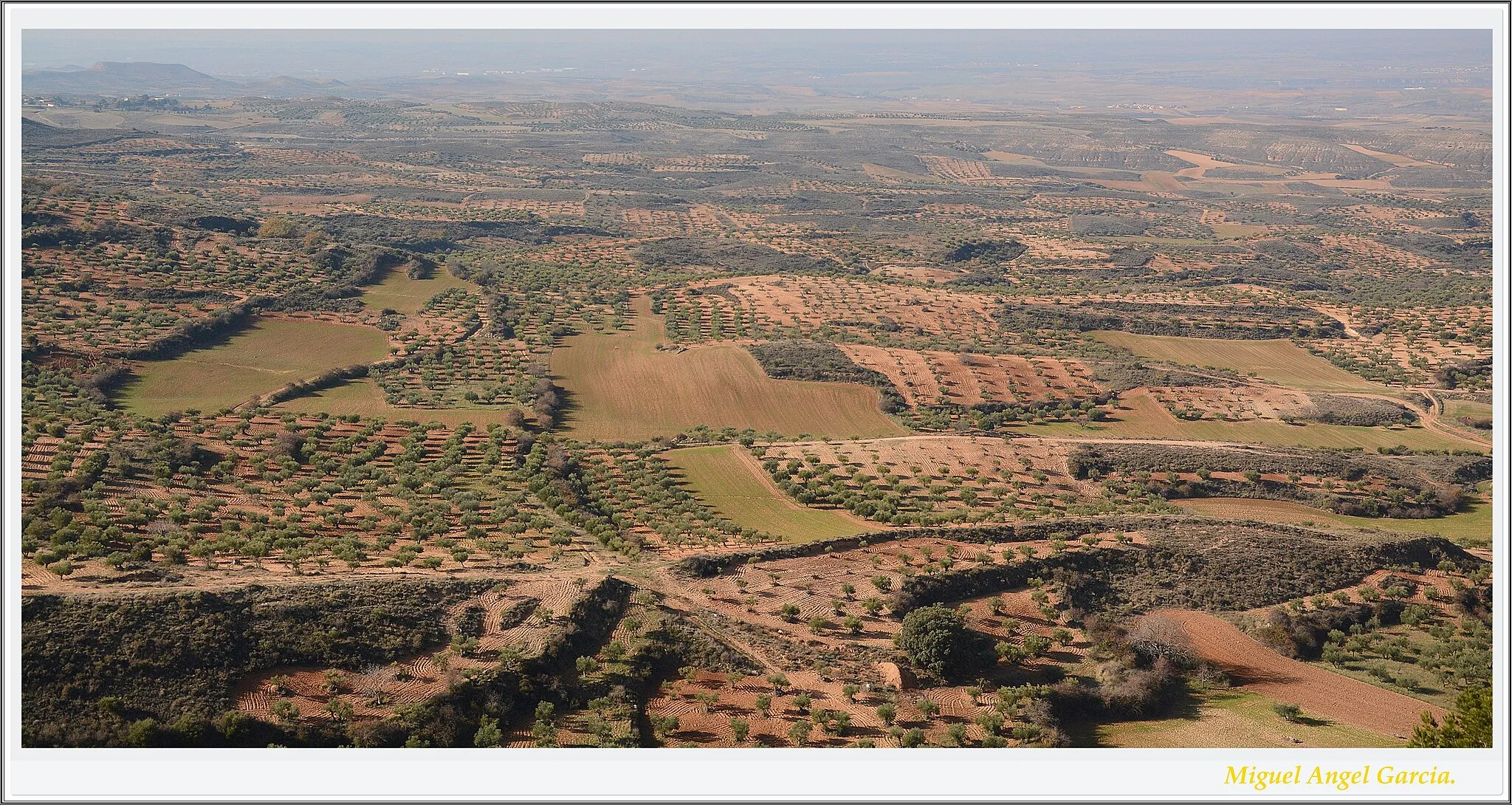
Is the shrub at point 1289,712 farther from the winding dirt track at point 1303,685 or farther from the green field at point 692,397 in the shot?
the green field at point 692,397

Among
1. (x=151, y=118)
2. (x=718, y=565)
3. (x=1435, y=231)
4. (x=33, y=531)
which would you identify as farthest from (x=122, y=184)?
(x=1435, y=231)

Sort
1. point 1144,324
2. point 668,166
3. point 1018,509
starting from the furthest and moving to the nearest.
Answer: point 668,166
point 1144,324
point 1018,509

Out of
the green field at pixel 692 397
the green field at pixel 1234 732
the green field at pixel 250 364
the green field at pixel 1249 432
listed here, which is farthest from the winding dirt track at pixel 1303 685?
the green field at pixel 250 364

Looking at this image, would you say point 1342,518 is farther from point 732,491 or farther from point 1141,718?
point 732,491

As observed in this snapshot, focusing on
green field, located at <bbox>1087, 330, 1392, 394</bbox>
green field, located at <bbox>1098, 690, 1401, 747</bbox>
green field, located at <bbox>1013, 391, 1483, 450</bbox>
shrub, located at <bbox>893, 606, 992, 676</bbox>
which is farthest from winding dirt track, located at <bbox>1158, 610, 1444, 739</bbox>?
green field, located at <bbox>1087, 330, 1392, 394</bbox>

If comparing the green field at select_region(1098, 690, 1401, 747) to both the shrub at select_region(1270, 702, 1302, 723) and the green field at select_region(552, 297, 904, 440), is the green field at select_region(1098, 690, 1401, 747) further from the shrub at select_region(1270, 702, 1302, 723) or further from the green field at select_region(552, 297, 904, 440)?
the green field at select_region(552, 297, 904, 440)

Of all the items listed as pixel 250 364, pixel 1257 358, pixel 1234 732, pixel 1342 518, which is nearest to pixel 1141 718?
pixel 1234 732

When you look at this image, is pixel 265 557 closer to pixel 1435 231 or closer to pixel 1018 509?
pixel 1018 509
